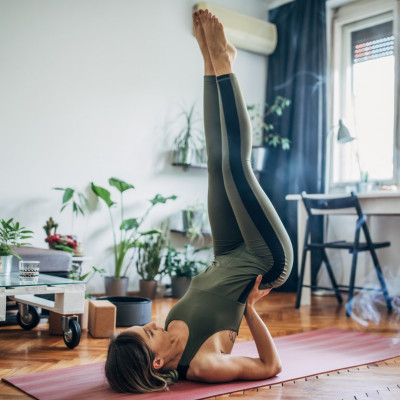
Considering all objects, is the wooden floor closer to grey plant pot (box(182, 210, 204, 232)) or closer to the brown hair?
the brown hair

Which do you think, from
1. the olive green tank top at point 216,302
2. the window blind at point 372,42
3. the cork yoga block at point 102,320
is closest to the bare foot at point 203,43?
the olive green tank top at point 216,302

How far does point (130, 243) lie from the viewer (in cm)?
424

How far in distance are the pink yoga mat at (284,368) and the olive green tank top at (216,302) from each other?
14 cm

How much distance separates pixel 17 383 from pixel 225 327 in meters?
0.73

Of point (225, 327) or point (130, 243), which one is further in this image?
point (130, 243)

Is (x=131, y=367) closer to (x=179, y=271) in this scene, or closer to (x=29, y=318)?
(x=29, y=318)

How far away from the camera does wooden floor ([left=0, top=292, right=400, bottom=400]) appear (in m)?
1.84

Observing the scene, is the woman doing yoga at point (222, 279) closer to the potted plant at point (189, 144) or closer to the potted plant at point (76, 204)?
the potted plant at point (76, 204)

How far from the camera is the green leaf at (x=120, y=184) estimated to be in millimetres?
4117

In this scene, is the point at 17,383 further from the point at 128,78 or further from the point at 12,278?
the point at 128,78

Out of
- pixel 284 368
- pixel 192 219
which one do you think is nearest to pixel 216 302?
pixel 284 368

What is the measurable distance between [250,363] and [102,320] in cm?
106

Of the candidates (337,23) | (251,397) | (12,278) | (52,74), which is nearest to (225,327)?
(251,397)

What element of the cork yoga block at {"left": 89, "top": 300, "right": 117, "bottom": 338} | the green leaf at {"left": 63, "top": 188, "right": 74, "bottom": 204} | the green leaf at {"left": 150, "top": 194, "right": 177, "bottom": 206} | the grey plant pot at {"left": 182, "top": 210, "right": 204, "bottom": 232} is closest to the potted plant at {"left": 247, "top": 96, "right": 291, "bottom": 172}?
the grey plant pot at {"left": 182, "top": 210, "right": 204, "bottom": 232}
